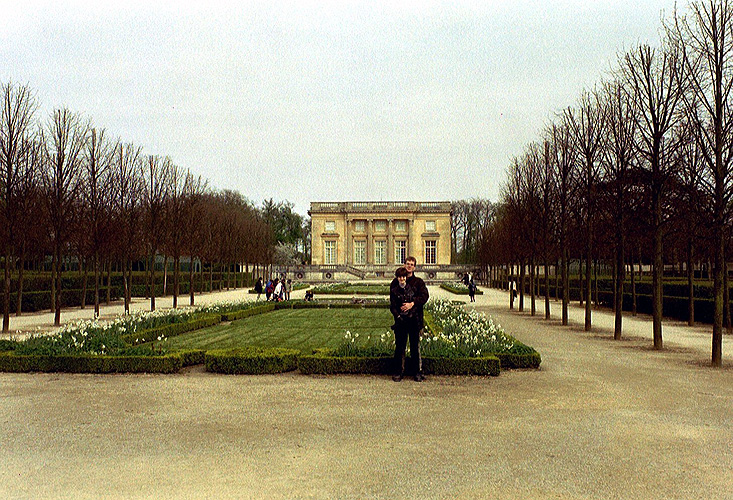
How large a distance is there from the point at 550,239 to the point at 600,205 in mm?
5879

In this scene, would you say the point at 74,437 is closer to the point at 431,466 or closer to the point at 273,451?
the point at 273,451

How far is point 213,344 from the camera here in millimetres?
13234

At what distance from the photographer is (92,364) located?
33.8 feet

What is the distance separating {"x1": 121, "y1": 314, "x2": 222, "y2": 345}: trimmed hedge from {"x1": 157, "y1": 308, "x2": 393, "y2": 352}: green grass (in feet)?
Answer: 0.71

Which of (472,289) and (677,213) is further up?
(677,213)

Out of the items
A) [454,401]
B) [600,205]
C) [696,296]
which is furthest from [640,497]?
[696,296]

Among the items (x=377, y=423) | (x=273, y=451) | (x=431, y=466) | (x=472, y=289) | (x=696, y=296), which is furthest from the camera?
(x=472, y=289)

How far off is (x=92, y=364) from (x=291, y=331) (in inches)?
243

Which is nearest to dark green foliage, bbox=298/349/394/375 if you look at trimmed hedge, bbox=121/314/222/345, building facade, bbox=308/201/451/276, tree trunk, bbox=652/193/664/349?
trimmed hedge, bbox=121/314/222/345

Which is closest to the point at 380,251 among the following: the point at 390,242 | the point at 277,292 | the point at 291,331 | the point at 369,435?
the point at 390,242

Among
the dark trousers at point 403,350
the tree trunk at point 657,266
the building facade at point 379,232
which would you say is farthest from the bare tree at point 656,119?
the building facade at point 379,232

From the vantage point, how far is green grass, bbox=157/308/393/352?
13.3 metres

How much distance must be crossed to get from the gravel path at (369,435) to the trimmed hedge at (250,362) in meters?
0.27

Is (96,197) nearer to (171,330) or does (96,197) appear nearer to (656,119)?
(171,330)
